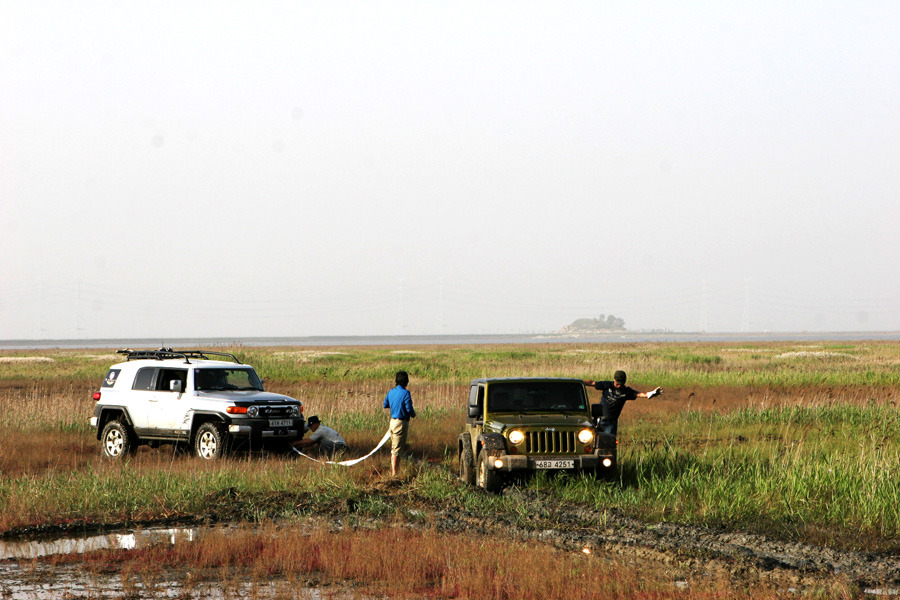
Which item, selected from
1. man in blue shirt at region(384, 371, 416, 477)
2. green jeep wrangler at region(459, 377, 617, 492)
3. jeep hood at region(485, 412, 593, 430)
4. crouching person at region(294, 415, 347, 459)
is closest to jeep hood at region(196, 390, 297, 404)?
crouching person at region(294, 415, 347, 459)

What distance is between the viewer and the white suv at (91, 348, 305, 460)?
17234 mm

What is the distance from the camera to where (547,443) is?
1327cm

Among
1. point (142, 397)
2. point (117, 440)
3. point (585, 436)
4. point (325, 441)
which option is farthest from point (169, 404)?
point (585, 436)

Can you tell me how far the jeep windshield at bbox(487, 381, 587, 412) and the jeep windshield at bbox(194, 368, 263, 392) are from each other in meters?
6.22

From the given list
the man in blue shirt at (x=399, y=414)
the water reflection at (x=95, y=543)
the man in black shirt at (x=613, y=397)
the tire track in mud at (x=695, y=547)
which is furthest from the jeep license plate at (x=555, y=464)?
the water reflection at (x=95, y=543)

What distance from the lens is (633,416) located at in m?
25.8

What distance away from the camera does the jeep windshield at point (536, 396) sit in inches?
565

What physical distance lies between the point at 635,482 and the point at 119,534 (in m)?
7.65

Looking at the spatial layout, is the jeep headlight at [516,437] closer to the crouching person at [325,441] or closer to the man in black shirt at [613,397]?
the man in black shirt at [613,397]

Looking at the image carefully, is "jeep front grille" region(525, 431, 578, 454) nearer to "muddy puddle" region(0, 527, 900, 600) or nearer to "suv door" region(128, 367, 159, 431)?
"muddy puddle" region(0, 527, 900, 600)

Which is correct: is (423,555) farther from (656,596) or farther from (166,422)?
(166,422)

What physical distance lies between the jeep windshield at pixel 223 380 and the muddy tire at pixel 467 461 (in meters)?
5.58

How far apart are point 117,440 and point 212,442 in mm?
2792

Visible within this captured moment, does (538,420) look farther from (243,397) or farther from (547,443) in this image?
(243,397)
